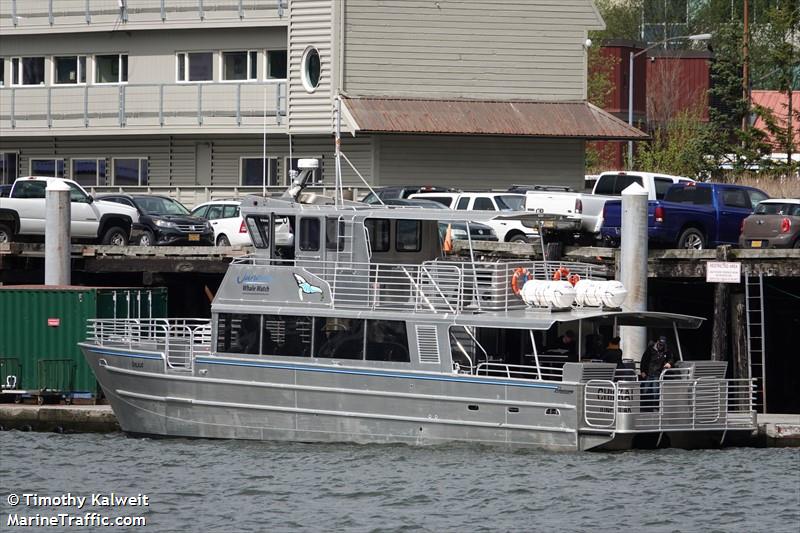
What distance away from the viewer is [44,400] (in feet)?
99.2

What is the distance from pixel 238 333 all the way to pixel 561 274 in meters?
5.60

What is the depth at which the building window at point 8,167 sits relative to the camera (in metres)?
51.0

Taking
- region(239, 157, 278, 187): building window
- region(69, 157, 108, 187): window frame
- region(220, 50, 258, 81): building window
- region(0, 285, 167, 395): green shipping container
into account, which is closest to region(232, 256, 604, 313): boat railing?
region(0, 285, 167, 395): green shipping container

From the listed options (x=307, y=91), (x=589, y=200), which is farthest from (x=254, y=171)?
(x=589, y=200)

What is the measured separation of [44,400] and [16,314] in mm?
1747

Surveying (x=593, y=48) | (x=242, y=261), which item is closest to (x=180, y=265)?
(x=242, y=261)

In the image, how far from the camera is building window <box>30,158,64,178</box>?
5028 centimetres

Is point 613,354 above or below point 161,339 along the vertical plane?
below

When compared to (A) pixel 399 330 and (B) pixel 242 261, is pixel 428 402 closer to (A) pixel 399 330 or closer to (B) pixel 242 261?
(A) pixel 399 330

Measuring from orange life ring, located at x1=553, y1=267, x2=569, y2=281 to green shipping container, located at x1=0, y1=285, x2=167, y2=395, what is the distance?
894 centimetres

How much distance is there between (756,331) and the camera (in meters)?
32.2

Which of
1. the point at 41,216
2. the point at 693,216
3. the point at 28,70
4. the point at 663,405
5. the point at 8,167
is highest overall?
the point at 28,70

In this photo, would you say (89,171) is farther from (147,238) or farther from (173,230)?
(173,230)

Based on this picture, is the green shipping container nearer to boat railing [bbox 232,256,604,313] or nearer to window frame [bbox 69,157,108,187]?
boat railing [bbox 232,256,604,313]
